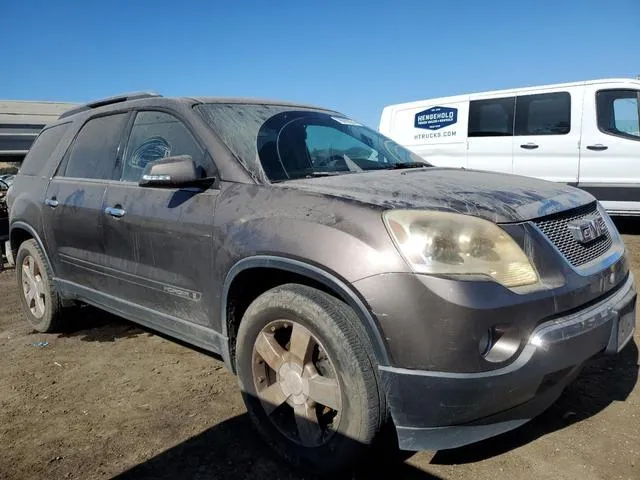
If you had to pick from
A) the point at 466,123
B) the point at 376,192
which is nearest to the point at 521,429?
the point at 376,192

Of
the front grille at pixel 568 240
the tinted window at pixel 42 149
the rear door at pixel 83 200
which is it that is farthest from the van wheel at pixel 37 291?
the front grille at pixel 568 240

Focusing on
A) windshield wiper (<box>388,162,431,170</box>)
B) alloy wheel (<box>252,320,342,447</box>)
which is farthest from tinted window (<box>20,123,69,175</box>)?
alloy wheel (<box>252,320,342,447</box>)

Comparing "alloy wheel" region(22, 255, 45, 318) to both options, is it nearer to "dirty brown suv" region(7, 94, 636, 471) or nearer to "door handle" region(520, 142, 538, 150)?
"dirty brown suv" region(7, 94, 636, 471)

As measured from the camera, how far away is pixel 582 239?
231cm

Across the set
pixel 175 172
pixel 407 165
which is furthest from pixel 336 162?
pixel 175 172

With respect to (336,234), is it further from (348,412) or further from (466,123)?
(466,123)

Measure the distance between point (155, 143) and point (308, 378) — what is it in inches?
71.7

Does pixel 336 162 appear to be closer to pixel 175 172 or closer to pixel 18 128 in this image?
pixel 175 172

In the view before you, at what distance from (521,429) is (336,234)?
1470mm

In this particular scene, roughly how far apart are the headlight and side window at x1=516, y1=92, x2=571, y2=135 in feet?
21.7

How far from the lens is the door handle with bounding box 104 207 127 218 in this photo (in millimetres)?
3228

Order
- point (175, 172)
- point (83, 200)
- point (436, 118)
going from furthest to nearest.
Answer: point (436, 118)
point (83, 200)
point (175, 172)

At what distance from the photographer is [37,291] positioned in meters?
4.54

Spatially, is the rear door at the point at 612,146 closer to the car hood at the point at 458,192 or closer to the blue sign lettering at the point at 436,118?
the blue sign lettering at the point at 436,118
